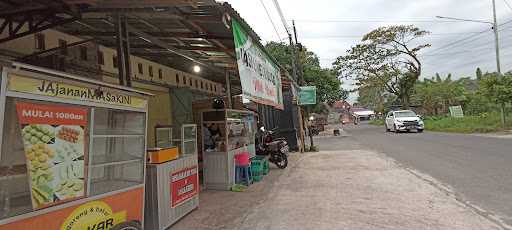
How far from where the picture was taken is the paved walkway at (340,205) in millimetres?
5336

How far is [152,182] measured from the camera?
5.46 m

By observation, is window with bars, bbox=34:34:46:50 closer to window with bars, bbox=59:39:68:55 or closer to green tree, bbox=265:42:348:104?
window with bars, bbox=59:39:68:55

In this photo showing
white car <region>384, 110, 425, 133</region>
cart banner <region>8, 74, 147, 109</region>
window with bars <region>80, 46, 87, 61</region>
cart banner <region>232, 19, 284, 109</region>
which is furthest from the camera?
white car <region>384, 110, 425, 133</region>

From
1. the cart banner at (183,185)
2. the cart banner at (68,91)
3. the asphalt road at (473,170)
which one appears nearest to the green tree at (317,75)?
the asphalt road at (473,170)

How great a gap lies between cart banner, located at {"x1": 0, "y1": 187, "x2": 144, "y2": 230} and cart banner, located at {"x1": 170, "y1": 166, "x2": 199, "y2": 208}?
1.21m

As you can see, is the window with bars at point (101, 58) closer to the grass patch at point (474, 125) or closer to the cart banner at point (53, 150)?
the cart banner at point (53, 150)

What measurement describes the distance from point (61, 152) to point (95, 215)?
832 mm

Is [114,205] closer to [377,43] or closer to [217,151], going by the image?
[217,151]

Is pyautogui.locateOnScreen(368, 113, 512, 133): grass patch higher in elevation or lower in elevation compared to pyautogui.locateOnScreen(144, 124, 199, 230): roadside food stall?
higher

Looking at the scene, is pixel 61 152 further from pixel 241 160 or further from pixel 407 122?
pixel 407 122

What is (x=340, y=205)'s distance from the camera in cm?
643

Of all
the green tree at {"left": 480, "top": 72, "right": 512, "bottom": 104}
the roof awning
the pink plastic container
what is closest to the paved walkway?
the pink plastic container

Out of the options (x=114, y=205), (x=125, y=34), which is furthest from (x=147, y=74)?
(x=114, y=205)

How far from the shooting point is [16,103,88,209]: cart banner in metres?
3.13
